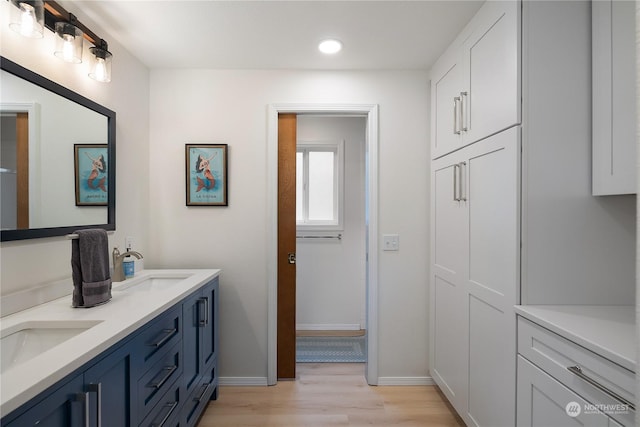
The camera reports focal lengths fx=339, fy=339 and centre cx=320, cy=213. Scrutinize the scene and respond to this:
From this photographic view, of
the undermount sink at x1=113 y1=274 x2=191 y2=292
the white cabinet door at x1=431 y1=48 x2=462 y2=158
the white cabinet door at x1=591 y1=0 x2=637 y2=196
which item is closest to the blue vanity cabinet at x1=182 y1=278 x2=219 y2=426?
the undermount sink at x1=113 y1=274 x2=191 y2=292

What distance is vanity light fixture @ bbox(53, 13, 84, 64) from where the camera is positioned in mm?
1615

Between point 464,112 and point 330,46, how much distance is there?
0.95m

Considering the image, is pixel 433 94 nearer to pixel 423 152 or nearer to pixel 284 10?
pixel 423 152

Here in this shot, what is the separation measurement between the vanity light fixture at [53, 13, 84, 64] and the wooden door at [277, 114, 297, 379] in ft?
4.27

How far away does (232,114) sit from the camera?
102 inches

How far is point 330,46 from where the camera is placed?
7.27 ft

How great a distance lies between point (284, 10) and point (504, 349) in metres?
2.04

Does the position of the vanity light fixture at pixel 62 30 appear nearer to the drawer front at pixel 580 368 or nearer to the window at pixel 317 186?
the window at pixel 317 186

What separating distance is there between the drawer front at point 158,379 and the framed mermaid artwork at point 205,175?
1.14 metres

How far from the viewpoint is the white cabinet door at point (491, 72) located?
4.89 ft

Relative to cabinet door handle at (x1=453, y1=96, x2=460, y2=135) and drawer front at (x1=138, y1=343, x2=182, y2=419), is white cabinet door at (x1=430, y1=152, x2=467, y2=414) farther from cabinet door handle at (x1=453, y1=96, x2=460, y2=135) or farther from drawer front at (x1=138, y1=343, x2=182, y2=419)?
drawer front at (x1=138, y1=343, x2=182, y2=419)

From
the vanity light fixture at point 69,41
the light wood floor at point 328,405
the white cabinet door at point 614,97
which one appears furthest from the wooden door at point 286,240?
the white cabinet door at point 614,97

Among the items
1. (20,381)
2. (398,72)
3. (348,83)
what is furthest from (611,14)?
(20,381)

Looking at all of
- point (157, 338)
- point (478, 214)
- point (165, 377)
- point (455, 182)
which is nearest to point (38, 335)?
point (157, 338)
